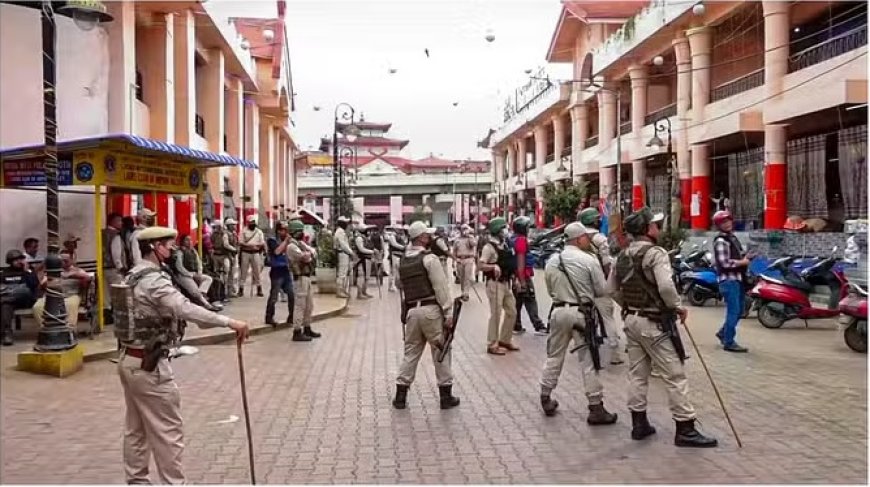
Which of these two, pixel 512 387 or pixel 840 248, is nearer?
pixel 512 387

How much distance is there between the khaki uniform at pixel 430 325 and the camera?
6859mm

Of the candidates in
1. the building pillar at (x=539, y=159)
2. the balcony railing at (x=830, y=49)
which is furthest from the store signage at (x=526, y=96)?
the balcony railing at (x=830, y=49)

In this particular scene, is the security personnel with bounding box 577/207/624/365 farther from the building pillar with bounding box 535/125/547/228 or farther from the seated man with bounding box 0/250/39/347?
the building pillar with bounding box 535/125/547/228

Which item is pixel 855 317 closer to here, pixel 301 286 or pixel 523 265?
pixel 523 265

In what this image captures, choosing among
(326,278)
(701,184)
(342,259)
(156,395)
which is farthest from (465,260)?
(701,184)

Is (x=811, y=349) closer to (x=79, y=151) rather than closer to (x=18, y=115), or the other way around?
(x=79, y=151)

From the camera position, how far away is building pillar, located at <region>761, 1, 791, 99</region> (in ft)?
62.2

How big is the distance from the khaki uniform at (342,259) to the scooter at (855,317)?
30.6 ft

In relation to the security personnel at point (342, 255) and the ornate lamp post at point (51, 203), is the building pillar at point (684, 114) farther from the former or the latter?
the ornate lamp post at point (51, 203)

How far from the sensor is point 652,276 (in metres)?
5.87

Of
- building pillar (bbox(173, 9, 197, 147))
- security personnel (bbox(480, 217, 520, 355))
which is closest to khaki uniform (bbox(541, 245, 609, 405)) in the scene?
security personnel (bbox(480, 217, 520, 355))

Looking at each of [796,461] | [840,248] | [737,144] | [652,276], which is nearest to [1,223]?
[652,276]

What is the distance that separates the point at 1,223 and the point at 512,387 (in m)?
7.66

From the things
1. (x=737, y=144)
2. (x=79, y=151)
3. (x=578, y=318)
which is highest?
(x=737, y=144)
